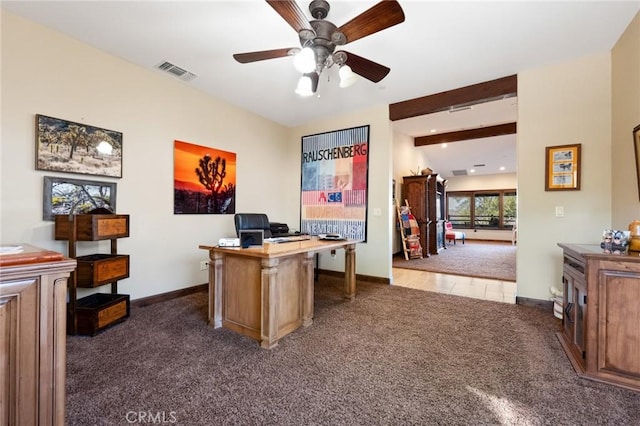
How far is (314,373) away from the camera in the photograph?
1.84 m

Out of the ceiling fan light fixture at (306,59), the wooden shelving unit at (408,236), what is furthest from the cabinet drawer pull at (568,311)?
the wooden shelving unit at (408,236)

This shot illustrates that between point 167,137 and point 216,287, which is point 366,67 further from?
point 167,137

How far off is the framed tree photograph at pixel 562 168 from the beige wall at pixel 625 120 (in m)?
0.28

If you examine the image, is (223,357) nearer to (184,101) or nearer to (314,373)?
(314,373)

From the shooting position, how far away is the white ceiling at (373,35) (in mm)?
2230

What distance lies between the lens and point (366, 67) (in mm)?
2389

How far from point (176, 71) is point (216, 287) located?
2.59 m

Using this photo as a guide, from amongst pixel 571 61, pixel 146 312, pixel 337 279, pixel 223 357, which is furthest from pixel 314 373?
pixel 571 61

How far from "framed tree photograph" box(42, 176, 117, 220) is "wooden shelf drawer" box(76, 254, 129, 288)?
467 millimetres

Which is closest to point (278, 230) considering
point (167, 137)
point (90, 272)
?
point (167, 137)

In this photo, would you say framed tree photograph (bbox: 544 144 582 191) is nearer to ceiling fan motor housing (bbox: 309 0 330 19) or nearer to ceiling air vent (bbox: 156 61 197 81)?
ceiling fan motor housing (bbox: 309 0 330 19)

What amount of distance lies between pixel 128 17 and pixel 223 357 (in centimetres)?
295

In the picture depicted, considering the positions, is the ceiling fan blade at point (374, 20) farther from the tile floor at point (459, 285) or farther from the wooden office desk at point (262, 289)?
the tile floor at point (459, 285)

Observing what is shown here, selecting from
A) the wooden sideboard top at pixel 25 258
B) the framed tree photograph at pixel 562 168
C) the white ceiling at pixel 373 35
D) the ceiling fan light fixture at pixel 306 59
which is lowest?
the wooden sideboard top at pixel 25 258
